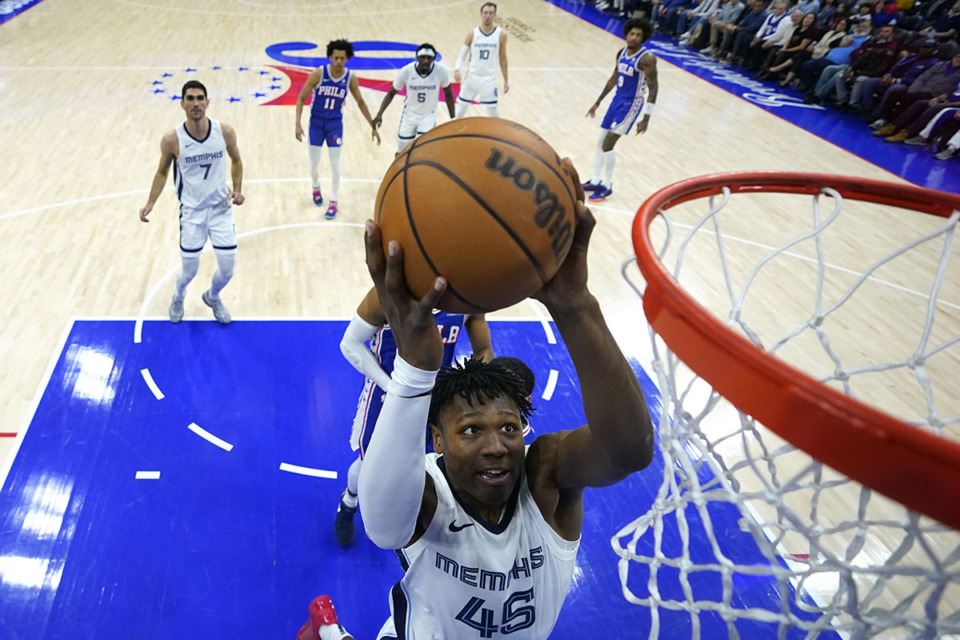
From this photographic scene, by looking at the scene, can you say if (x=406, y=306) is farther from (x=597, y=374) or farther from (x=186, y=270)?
(x=186, y=270)

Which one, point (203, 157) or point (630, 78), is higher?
point (630, 78)

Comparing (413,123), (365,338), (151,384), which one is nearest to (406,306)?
(365,338)

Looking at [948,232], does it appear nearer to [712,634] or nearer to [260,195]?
[712,634]

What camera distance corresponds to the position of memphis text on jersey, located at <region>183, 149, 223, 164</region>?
181 inches

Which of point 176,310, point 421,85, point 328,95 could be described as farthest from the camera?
point 421,85

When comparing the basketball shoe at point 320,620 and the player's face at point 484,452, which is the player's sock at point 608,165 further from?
the player's face at point 484,452

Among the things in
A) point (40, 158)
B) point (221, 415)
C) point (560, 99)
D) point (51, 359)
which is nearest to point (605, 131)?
point (560, 99)

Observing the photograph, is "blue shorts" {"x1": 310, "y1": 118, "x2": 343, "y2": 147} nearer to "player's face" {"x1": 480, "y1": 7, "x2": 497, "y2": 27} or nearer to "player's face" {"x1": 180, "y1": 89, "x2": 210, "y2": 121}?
"player's face" {"x1": 180, "y1": 89, "x2": 210, "y2": 121}

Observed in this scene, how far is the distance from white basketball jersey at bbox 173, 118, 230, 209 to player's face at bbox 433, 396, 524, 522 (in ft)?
11.8

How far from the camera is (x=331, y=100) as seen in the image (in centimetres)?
650

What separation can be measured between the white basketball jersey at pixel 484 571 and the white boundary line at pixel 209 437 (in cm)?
253

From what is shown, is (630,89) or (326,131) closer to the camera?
(326,131)

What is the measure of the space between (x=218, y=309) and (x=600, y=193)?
4509mm

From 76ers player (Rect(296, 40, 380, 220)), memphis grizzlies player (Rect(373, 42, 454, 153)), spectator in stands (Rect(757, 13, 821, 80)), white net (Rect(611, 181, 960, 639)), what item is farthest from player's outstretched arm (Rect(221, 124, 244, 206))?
spectator in stands (Rect(757, 13, 821, 80))
